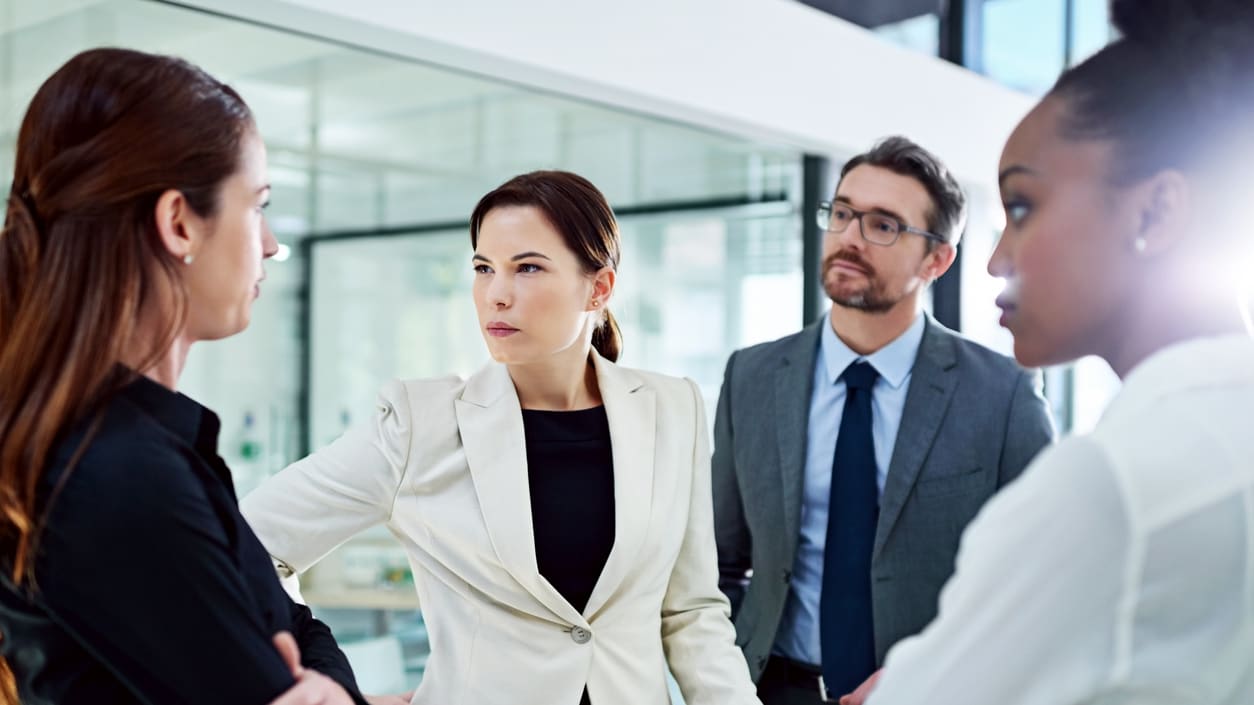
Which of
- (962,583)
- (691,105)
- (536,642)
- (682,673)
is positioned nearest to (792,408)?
(682,673)

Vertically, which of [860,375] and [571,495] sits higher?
[860,375]

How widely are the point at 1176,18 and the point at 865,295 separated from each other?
1.43 m

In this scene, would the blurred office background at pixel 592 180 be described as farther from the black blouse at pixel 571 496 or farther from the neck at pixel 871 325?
the black blouse at pixel 571 496

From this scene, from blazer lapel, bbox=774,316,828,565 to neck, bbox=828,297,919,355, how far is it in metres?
0.09

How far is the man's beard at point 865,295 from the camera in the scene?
2.29 m

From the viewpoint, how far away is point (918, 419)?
2.23m

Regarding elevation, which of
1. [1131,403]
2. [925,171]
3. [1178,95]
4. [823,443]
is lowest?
[823,443]

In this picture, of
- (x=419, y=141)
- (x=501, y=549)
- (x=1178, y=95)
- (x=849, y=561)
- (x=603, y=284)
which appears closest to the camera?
(x=1178, y=95)

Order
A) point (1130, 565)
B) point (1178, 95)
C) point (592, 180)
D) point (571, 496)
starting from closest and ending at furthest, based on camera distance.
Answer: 1. point (1130, 565)
2. point (1178, 95)
3. point (571, 496)
4. point (592, 180)

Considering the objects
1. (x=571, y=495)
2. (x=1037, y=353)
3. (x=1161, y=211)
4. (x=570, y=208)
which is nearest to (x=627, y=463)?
(x=571, y=495)

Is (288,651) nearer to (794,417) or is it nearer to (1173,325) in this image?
(1173,325)

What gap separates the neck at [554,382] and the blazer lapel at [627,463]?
46 millimetres

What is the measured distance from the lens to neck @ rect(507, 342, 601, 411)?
194 cm

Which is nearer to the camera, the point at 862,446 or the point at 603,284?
the point at 603,284
